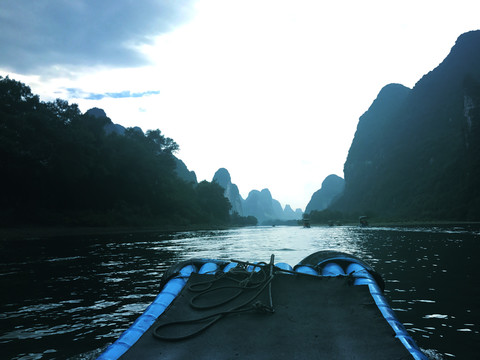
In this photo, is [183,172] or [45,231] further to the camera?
[183,172]

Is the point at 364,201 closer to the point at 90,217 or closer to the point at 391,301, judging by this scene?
the point at 90,217

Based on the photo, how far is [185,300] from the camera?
4.97m

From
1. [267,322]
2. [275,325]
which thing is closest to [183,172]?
[267,322]

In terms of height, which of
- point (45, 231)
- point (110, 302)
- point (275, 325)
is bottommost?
point (110, 302)

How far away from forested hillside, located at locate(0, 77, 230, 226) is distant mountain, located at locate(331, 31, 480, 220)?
69.9 meters

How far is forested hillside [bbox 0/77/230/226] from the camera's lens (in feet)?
103

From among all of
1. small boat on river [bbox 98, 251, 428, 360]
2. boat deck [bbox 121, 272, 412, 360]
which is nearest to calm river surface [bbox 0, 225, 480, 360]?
small boat on river [bbox 98, 251, 428, 360]

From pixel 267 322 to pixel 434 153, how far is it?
15123 cm

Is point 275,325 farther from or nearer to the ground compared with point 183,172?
nearer to the ground

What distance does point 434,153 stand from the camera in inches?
5103

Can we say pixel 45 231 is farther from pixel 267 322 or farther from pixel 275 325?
pixel 275 325

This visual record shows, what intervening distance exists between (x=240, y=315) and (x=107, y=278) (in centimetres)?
747

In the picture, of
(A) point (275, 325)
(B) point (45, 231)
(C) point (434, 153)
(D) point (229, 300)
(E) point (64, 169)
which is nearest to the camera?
(A) point (275, 325)

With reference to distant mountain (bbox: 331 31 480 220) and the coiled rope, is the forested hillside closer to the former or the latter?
the coiled rope
